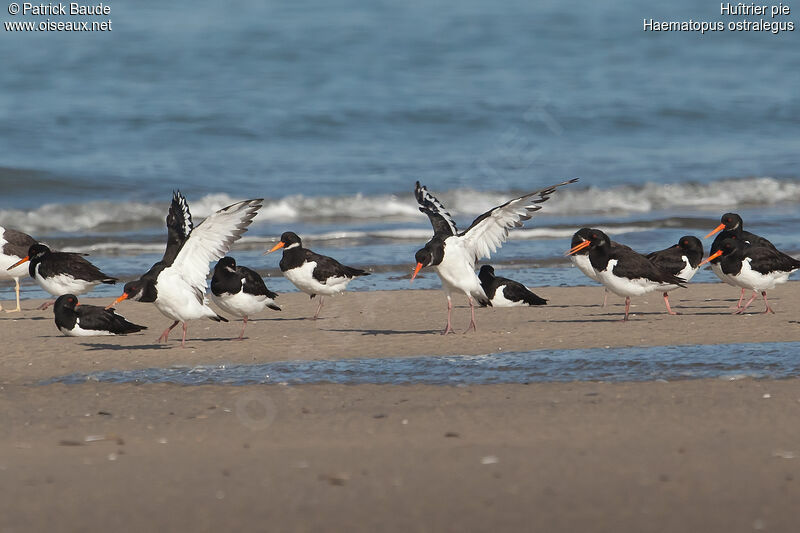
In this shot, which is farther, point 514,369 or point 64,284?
point 64,284

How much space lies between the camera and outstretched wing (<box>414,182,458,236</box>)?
988 cm

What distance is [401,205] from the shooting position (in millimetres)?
20359

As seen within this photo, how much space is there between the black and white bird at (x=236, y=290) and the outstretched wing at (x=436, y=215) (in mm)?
1722

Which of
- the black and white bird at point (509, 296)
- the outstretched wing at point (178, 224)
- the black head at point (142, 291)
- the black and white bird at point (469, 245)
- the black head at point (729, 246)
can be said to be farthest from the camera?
the black and white bird at point (509, 296)

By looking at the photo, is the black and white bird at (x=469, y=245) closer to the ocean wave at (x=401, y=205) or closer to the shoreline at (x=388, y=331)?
the shoreline at (x=388, y=331)

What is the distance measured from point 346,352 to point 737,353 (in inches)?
116

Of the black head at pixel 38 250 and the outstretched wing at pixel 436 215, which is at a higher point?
the outstretched wing at pixel 436 215

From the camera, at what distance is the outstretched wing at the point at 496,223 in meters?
9.34

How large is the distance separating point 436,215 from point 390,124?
1738 cm

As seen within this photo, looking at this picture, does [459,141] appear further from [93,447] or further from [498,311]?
[93,447]

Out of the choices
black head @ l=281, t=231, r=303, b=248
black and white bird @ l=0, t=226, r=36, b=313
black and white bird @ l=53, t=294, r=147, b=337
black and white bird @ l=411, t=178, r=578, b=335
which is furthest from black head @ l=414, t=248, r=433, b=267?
black and white bird @ l=0, t=226, r=36, b=313

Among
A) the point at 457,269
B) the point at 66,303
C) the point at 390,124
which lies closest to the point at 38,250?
the point at 66,303

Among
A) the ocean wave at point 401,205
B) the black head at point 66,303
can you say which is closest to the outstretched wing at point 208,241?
the black head at point 66,303

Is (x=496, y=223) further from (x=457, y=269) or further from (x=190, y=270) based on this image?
(x=190, y=270)
